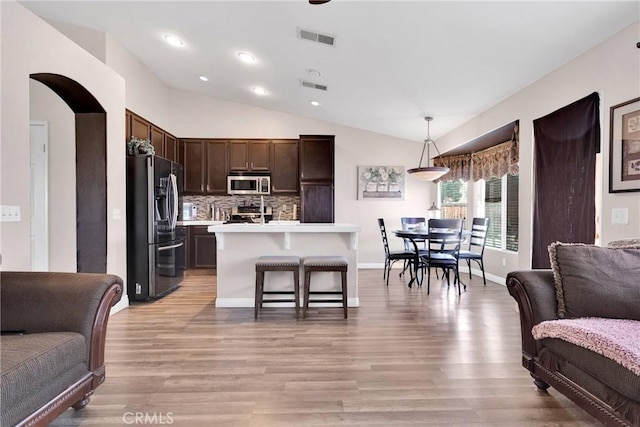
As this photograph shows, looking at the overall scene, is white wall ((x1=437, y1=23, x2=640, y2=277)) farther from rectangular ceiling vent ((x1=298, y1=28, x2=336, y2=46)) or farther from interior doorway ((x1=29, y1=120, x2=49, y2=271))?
interior doorway ((x1=29, y1=120, x2=49, y2=271))

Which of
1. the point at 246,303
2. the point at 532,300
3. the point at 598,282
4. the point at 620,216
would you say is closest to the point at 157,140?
the point at 246,303

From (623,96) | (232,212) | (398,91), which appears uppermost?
(398,91)

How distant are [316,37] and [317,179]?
2.89m

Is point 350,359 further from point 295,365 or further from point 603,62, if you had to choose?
point 603,62

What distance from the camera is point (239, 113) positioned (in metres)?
6.45

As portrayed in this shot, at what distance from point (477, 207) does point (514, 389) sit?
172 inches

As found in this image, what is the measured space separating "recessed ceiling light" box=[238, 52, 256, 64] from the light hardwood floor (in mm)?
2987

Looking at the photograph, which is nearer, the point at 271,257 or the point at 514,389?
the point at 514,389

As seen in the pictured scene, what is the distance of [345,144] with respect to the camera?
21.7ft

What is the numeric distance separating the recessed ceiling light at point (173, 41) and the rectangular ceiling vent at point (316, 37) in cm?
166

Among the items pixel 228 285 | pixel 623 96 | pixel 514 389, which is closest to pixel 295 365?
pixel 514 389

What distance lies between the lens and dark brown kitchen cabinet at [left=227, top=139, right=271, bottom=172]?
20.8 ft

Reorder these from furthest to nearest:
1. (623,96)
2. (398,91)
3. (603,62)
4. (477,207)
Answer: (477,207), (398,91), (603,62), (623,96)

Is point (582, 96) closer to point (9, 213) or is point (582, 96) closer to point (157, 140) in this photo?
point (9, 213)
